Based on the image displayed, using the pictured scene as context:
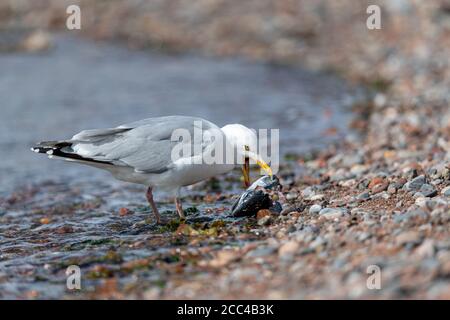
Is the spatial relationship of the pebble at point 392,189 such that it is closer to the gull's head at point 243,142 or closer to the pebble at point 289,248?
the gull's head at point 243,142

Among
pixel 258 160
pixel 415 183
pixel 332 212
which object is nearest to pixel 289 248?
pixel 332 212

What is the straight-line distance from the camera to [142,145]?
7.26 metres

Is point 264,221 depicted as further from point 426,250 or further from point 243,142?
point 426,250

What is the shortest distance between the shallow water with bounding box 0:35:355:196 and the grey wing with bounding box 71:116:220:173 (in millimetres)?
3292

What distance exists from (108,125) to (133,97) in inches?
84.0

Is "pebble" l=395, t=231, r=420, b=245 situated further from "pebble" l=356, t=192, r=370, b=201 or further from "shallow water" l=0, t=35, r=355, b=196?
"shallow water" l=0, t=35, r=355, b=196

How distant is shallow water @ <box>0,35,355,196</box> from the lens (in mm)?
12273

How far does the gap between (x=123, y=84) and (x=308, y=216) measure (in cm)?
1016

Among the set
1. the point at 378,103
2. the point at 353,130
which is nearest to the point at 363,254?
the point at 353,130

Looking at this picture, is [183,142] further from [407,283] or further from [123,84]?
[123,84]
